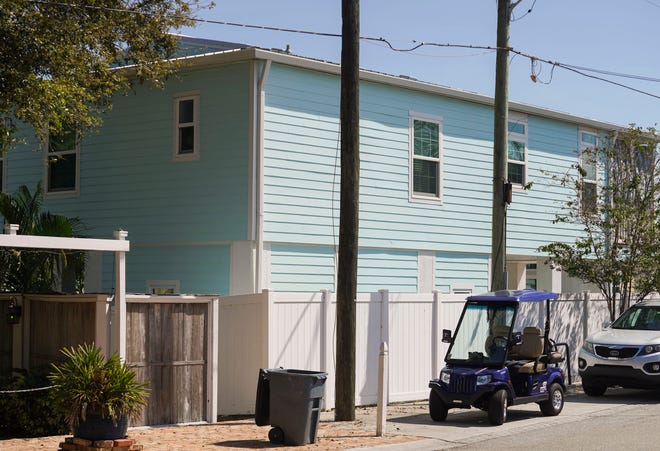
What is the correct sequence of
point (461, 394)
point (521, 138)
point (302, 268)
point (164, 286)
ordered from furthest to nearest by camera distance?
Result: point (521, 138) < point (164, 286) < point (302, 268) < point (461, 394)

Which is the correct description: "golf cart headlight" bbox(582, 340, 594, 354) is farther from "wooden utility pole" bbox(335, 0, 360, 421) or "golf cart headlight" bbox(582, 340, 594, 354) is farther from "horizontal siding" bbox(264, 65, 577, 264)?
"wooden utility pole" bbox(335, 0, 360, 421)

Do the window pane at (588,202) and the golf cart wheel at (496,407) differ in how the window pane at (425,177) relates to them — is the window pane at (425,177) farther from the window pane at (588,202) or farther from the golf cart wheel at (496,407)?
the golf cart wheel at (496,407)

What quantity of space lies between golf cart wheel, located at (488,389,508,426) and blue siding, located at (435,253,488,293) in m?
8.42

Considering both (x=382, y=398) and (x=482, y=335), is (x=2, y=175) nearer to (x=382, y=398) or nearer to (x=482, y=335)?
(x=482, y=335)

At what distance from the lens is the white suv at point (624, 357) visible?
18406mm

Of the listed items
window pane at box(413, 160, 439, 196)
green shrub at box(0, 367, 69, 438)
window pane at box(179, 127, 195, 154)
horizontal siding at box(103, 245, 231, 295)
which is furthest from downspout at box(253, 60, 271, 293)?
green shrub at box(0, 367, 69, 438)

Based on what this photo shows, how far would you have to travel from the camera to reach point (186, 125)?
21172mm

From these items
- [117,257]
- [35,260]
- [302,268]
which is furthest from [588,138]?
[117,257]

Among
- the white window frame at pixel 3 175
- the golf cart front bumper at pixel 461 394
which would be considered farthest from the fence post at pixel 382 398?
the white window frame at pixel 3 175

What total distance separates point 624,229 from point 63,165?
481 inches

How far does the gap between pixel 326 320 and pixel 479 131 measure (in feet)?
29.8

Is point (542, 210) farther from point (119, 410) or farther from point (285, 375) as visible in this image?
point (119, 410)

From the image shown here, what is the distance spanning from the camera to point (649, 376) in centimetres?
1833

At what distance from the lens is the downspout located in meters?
19.7
